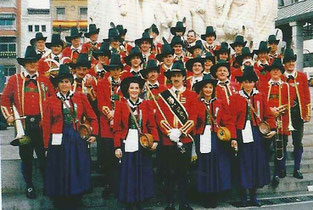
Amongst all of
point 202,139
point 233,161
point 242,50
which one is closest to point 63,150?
point 202,139

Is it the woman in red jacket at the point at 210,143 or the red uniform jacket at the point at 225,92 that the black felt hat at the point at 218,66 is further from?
the woman in red jacket at the point at 210,143

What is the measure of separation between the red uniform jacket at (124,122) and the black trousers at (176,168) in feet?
1.07

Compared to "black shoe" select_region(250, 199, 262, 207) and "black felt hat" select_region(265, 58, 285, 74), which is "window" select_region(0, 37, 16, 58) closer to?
"black felt hat" select_region(265, 58, 285, 74)

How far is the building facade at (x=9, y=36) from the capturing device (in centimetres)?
578

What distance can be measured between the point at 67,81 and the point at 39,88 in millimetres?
480

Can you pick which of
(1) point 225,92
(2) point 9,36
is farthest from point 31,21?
(1) point 225,92

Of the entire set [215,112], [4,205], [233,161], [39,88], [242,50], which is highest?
[242,50]

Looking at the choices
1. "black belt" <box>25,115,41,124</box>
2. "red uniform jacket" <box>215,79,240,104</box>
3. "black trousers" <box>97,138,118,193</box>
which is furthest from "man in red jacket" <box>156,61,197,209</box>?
"black belt" <box>25,115,41,124</box>

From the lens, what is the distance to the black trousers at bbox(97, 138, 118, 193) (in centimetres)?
550

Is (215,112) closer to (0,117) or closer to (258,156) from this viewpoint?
(258,156)

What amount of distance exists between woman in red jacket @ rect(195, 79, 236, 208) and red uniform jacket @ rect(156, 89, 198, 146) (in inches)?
5.1

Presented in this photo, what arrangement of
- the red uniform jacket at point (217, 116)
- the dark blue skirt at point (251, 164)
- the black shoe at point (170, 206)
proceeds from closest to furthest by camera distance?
the black shoe at point (170, 206) → the red uniform jacket at point (217, 116) → the dark blue skirt at point (251, 164)

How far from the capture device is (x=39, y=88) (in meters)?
5.45

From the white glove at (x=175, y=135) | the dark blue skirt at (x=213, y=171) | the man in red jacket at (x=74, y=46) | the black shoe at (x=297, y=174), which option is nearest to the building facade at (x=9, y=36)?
the man in red jacket at (x=74, y=46)
